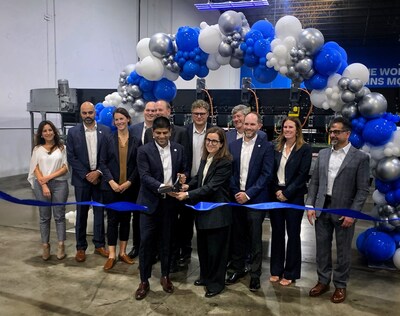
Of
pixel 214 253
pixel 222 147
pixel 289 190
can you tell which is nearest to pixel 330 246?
pixel 289 190

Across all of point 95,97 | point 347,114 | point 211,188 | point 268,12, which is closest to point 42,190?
point 211,188

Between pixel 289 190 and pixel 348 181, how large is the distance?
0.44 m

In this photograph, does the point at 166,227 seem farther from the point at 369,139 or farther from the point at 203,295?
the point at 369,139

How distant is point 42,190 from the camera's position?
11.1ft

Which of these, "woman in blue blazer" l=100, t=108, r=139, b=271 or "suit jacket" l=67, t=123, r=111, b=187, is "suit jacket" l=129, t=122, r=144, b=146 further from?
"suit jacket" l=67, t=123, r=111, b=187

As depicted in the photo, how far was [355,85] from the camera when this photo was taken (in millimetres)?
3207

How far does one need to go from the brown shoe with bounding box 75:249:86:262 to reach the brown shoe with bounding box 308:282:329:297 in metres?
2.13

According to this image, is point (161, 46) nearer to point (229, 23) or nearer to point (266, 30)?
point (229, 23)

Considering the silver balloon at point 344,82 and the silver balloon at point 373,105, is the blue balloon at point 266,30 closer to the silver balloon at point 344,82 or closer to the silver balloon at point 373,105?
the silver balloon at point 344,82

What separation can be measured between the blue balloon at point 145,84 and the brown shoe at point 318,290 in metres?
2.74

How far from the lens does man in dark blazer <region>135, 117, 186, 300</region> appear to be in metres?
2.68

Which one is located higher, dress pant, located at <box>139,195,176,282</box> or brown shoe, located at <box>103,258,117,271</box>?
dress pant, located at <box>139,195,176,282</box>

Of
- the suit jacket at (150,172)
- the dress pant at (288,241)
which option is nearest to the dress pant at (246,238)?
the dress pant at (288,241)

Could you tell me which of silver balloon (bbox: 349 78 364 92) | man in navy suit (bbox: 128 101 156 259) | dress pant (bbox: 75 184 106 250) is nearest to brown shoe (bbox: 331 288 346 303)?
silver balloon (bbox: 349 78 364 92)
